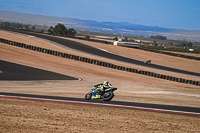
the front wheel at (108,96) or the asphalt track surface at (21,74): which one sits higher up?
the front wheel at (108,96)

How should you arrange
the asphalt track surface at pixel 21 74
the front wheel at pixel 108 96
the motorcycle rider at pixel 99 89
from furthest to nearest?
the asphalt track surface at pixel 21 74 → the motorcycle rider at pixel 99 89 → the front wheel at pixel 108 96

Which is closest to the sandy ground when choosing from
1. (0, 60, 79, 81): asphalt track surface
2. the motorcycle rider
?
the motorcycle rider

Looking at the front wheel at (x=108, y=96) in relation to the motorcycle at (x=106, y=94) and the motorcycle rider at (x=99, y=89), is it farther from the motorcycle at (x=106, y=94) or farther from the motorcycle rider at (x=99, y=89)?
the motorcycle rider at (x=99, y=89)

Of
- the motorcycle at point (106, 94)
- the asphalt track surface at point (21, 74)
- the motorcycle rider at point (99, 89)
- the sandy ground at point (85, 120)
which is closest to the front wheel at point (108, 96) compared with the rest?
the motorcycle at point (106, 94)

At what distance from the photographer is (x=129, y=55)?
6228 centimetres

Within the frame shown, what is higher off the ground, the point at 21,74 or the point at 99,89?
the point at 99,89

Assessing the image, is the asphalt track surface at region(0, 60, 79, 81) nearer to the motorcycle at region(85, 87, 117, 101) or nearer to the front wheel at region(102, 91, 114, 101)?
the motorcycle at region(85, 87, 117, 101)

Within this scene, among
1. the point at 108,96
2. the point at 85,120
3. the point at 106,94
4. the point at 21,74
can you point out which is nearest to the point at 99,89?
the point at 106,94

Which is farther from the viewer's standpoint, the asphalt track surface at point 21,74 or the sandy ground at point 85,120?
the asphalt track surface at point 21,74

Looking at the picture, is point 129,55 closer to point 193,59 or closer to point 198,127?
point 193,59

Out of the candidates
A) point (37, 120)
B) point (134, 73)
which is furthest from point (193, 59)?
point (37, 120)

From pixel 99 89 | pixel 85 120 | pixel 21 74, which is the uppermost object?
pixel 99 89

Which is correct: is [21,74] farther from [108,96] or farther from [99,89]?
[108,96]

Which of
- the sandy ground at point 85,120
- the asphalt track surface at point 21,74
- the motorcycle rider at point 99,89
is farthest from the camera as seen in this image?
the asphalt track surface at point 21,74
